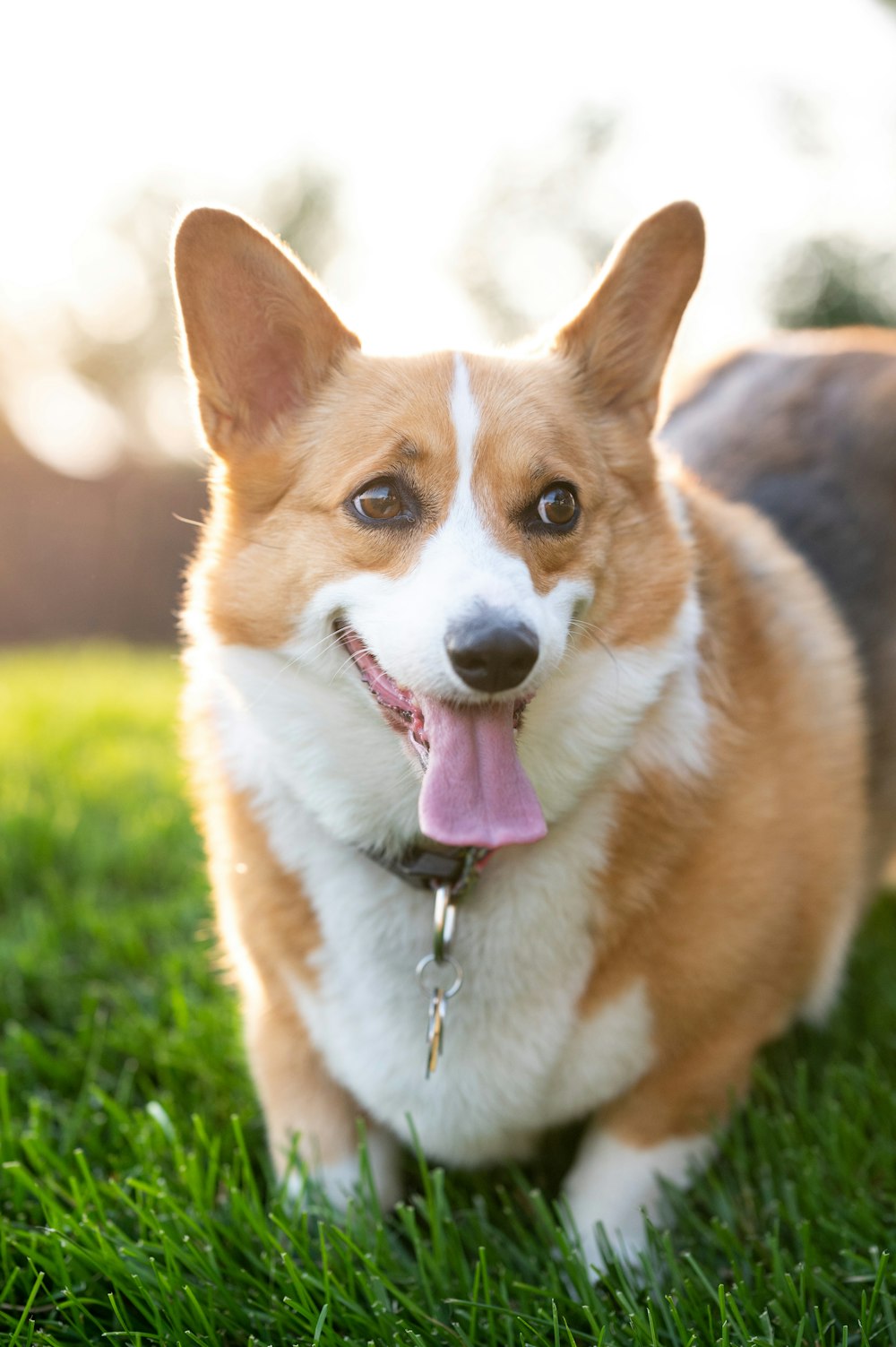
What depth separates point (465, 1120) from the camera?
7.71 ft

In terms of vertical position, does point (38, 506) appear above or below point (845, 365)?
below

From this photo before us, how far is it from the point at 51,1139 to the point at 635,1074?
1.22 metres

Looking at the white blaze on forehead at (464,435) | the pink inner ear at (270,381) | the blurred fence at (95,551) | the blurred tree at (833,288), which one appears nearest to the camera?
the white blaze on forehead at (464,435)

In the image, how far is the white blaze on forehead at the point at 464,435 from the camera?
2189mm

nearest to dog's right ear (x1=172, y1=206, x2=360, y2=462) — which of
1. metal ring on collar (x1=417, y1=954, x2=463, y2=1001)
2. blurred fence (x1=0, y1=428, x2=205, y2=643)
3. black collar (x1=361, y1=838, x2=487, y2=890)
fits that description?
black collar (x1=361, y1=838, x2=487, y2=890)

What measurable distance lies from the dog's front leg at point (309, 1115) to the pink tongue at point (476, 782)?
71cm

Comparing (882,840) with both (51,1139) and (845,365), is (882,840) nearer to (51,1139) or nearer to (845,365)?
(845,365)

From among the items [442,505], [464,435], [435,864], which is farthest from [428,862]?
[464,435]

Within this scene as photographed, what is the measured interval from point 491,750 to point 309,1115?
0.92 m

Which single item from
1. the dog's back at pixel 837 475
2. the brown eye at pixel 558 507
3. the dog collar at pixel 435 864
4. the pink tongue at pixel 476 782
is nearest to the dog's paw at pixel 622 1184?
the dog collar at pixel 435 864

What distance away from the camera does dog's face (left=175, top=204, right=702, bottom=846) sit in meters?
2.04

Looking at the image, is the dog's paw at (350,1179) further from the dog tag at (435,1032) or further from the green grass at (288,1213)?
the dog tag at (435,1032)

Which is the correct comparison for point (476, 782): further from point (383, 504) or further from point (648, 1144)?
point (648, 1144)

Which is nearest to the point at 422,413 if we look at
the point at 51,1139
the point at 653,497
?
the point at 653,497
